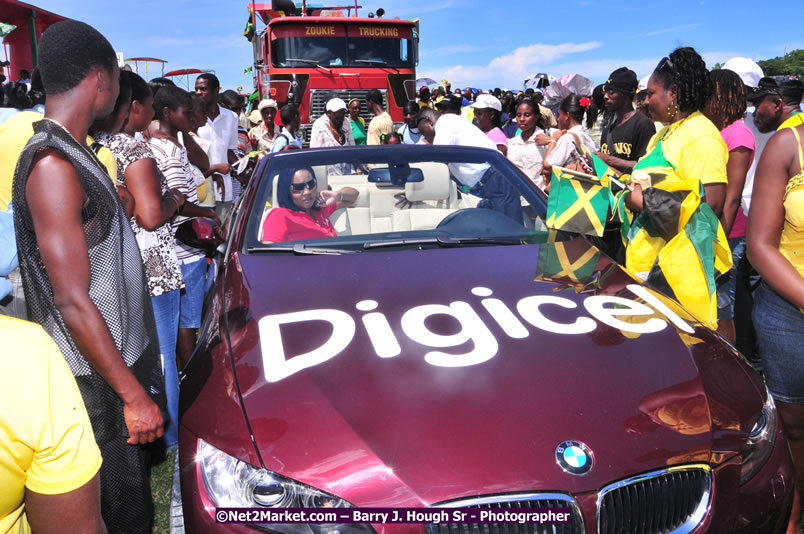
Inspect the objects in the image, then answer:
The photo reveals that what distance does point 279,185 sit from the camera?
3.16m

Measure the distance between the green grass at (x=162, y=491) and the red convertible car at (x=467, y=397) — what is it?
39.1 inches

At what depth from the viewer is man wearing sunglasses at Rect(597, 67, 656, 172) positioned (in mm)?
4895

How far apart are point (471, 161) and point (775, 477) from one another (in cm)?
206

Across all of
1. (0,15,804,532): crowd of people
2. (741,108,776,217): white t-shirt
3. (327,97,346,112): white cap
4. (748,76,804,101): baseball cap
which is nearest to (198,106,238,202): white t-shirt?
(327,97,346,112): white cap

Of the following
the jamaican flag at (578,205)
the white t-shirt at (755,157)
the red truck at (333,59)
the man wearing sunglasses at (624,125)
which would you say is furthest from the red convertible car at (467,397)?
the red truck at (333,59)

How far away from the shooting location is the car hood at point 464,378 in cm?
159

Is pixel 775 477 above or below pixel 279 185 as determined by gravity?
below

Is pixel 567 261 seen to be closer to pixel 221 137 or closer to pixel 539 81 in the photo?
pixel 221 137

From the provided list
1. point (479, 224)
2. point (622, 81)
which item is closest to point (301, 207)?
point (479, 224)

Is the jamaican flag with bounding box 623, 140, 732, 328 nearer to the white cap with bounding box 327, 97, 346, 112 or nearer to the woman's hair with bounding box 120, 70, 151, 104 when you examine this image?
the woman's hair with bounding box 120, 70, 151, 104

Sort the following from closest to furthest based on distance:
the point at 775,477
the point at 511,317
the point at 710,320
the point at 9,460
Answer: the point at 9,460 → the point at 775,477 → the point at 511,317 → the point at 710,320

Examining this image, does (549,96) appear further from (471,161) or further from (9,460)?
(9,460)

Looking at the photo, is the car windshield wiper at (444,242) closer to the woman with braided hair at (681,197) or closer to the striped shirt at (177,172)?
the woman with braided hair at (681,197)

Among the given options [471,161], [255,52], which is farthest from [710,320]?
[255,52]
